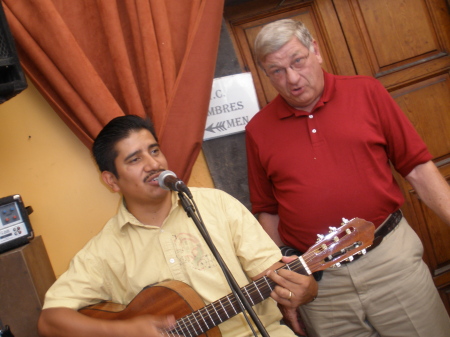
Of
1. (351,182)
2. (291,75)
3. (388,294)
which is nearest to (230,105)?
(291,75)

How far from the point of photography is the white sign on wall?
8.70 ft

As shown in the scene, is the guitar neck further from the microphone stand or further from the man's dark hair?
the man's dark hair

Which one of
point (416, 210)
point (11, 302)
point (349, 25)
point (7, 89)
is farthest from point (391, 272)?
point (7, 89)

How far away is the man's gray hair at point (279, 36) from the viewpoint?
220 cm

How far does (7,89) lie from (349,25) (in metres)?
1.92

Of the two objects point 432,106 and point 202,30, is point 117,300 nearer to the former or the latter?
point 202,30

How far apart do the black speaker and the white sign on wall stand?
1.02m

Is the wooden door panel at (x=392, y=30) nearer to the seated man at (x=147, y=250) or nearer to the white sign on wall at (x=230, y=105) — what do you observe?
the white sign on wall at (x=230, y=105)

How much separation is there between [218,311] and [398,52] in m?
1.89

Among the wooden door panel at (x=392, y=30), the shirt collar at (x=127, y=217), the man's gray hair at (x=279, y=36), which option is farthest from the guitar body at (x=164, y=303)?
the wooden door panel at (x=392, y=30)

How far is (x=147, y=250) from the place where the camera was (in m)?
2.14

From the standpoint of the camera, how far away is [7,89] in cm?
197

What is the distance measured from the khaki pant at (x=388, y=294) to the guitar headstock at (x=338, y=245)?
34cm

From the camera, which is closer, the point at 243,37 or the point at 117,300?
the point at 117,300
